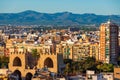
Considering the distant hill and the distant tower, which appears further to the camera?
the distant hill

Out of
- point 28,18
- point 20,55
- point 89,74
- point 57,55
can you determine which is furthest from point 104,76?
point 28,18

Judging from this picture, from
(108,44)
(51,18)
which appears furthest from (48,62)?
(51,18)

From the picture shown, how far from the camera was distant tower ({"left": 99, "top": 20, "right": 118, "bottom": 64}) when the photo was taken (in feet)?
101

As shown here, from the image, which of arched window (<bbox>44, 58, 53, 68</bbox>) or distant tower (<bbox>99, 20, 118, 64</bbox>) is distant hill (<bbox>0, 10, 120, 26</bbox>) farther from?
arched window (<bbox>44, 58, 53, 68</bbox>)

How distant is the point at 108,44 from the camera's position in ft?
104

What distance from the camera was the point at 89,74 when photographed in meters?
17.7

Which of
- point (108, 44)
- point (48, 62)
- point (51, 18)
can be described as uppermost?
point (48, 62)

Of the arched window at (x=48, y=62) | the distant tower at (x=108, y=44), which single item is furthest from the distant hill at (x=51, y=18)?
the arched window at (x=48, y=62)

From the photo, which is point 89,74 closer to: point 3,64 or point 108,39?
point 3,64

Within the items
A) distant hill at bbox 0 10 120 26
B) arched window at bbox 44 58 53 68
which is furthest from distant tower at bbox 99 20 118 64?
distant hill at bbox 0 10 120 26

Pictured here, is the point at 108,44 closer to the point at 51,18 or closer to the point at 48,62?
the point at 48,62

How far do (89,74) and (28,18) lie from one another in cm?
15143

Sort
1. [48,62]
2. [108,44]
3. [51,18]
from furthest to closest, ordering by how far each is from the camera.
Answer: [51,18]
[108,44]
[48,62]

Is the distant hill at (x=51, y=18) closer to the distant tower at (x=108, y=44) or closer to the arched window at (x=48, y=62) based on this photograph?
the distant tower at (x=108, y=44)
